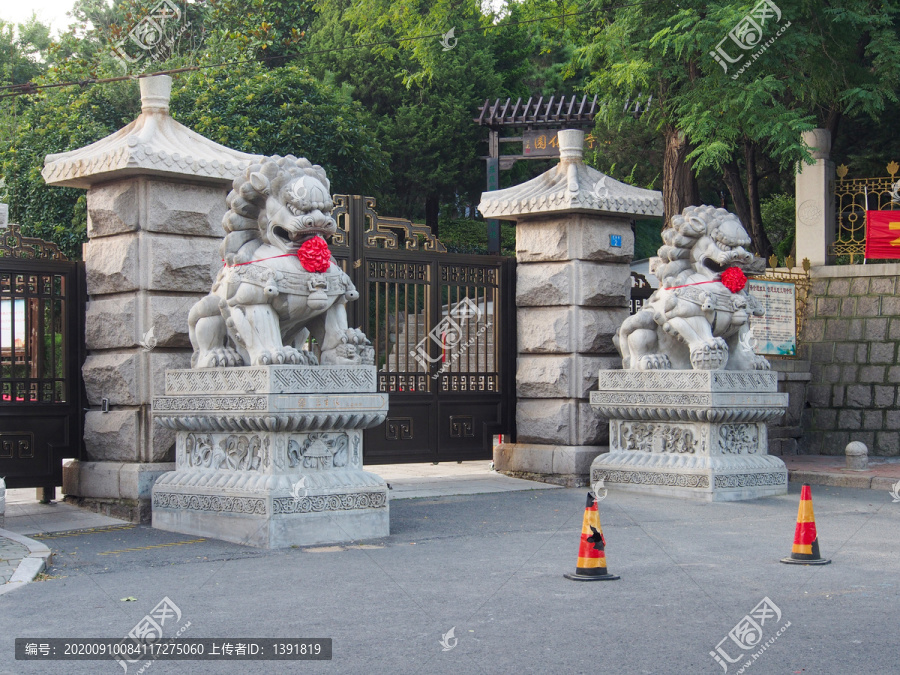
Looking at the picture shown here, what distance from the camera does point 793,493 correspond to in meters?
10.2

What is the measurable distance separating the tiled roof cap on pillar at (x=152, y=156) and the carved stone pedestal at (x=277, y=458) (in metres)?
1.71

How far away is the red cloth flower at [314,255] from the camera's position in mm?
7859

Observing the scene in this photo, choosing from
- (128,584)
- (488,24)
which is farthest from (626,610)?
(488,24)

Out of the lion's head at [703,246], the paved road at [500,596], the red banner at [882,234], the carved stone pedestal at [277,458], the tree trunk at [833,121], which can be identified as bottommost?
the paved road at [500,596]

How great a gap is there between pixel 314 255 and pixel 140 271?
1704mm

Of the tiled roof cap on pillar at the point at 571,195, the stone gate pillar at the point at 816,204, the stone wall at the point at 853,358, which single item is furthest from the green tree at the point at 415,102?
the tiled roof cap on pillar at the point at 571,195

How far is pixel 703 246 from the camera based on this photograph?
10016mm

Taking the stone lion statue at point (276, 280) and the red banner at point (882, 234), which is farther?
the red banner at point (882, 234)

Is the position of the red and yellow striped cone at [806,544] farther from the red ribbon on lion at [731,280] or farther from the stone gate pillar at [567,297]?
the stone gate pillar at [567,297]

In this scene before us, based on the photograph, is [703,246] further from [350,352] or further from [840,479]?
[350,352]

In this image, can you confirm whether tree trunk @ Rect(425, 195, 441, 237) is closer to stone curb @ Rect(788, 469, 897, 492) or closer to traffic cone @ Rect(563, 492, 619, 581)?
stone curb @ Rect(788, 469, 897, 492)

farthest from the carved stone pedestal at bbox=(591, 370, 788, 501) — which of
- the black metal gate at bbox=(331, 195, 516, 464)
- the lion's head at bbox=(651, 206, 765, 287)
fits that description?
the black metal gate at bbox=(331, 195, 516, 464)

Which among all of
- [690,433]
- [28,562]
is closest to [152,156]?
[28,562]

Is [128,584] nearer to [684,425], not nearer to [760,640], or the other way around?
[760,640]
